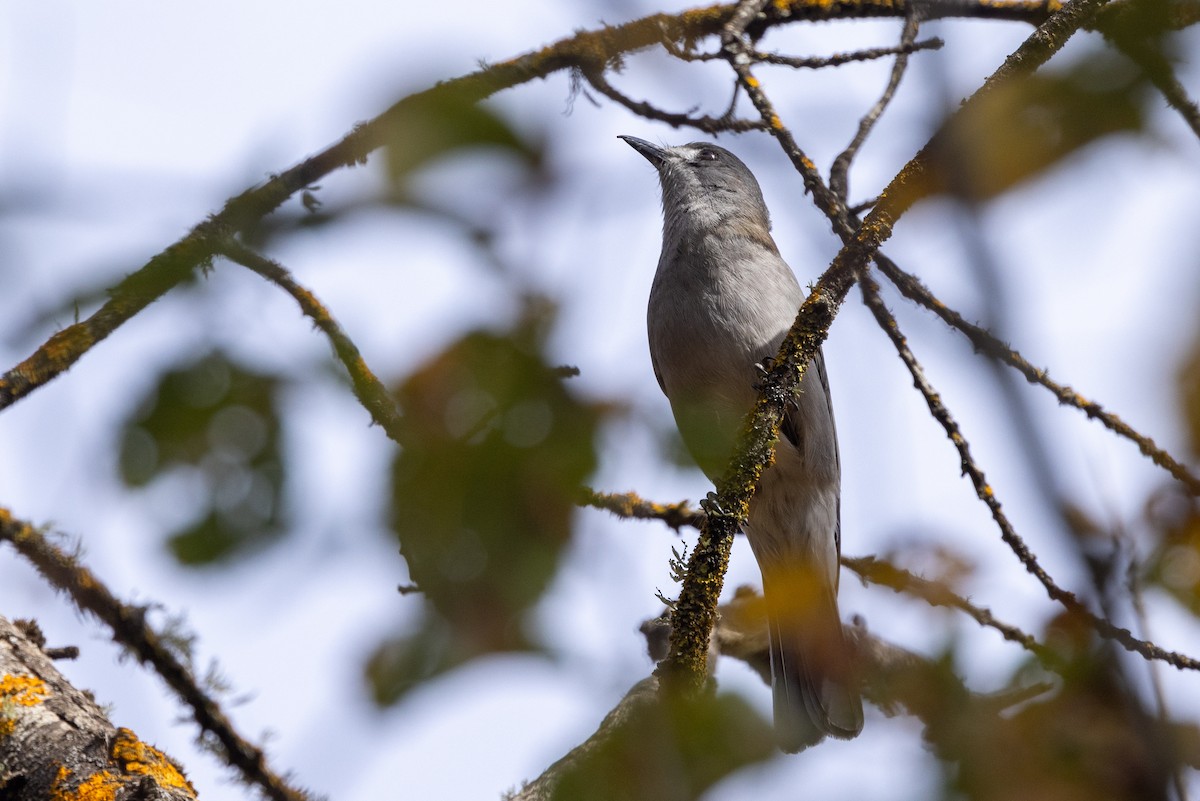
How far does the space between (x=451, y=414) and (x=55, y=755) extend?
1.80 meters

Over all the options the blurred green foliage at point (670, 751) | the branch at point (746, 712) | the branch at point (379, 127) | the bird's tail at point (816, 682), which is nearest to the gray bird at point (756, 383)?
the bird's tail at point (816, 682)

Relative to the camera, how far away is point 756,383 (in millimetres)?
5094

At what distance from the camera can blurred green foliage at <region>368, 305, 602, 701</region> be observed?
62.0 inches

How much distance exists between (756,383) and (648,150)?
248 cm

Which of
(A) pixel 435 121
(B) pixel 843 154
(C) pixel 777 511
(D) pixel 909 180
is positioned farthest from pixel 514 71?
(A) pixel 435 121

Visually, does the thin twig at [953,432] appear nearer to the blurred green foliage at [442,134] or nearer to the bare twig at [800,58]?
the bare twig at [800,58]

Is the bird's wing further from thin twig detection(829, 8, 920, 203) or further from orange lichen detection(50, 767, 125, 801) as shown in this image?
orange lichen detection(50, 767, 125, 801)

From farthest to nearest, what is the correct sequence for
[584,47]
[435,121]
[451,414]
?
[584,47] < [451,414] < [435,121]

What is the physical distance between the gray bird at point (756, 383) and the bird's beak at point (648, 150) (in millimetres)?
802

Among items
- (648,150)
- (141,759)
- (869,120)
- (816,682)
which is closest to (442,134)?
(141,759)

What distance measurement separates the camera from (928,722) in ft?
7.97

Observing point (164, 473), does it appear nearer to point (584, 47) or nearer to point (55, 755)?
point (55, 755)

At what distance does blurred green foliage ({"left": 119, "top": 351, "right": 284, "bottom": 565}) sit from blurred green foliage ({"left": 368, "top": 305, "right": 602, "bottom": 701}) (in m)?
0.22

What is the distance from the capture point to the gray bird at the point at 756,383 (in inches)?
207
